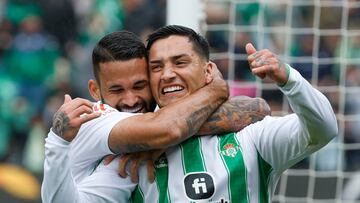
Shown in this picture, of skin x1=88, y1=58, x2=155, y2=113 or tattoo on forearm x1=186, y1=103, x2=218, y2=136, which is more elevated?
skin x1=88, y1=58, x2=155, y2=113

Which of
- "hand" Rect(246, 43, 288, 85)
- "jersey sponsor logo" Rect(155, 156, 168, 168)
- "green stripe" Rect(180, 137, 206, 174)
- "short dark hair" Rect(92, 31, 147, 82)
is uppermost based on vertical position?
"hand" Rect(246, 43, 288, 85)

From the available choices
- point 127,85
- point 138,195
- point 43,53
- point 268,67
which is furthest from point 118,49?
point 43,53

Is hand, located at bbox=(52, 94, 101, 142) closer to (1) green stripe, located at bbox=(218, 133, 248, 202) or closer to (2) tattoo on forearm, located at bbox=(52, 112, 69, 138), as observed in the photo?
(2) tattoo on forearm, located at bbox=(52, 112, 69, 138)

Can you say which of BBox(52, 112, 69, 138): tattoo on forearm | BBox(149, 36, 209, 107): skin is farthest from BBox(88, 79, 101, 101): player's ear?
BBox(52, 112, 69, 138): tattoo on forearm

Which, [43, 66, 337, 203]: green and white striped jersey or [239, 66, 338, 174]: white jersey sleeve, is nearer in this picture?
[239, 66, 338, 174]: white jersey sleeve

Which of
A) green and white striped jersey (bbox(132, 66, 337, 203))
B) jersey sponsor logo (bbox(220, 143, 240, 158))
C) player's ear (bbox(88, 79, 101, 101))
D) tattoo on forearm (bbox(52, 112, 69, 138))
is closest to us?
tattoo on forearm (bbox(52, 112, 69, 138))

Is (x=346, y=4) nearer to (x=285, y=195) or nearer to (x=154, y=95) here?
(x=285, y=195)

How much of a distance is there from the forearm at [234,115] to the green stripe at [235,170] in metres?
0.07

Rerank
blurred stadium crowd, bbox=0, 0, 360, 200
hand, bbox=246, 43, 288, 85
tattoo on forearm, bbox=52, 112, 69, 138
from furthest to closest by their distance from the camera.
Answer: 1. blurred stadium crowd, bbox=0, 0, 360, 200
2. tattoo on forearm, bbox=52, 112, 69, 138
3. hand, bbox=246, 43, 288, 85

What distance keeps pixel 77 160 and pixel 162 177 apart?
1.04 feet

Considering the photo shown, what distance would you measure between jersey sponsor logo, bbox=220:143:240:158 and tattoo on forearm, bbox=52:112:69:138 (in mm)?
576

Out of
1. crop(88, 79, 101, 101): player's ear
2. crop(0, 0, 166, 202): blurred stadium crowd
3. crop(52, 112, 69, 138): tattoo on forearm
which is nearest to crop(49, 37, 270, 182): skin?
crop(88, 79, 101, 101): player's ear

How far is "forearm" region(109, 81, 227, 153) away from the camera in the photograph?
11.5ft

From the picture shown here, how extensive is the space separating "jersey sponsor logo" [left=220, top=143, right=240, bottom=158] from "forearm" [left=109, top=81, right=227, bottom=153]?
12 cm
